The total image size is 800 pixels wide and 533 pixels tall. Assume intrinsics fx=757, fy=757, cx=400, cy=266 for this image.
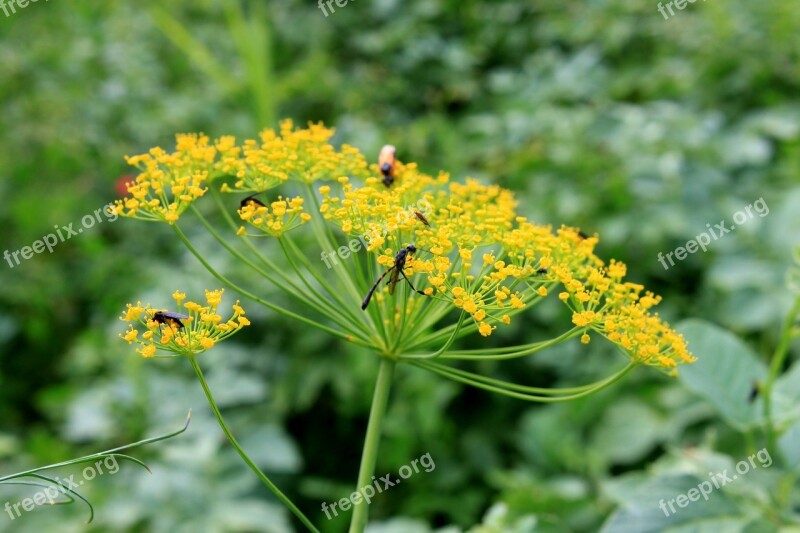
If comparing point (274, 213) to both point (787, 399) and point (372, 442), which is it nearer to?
point (372, 442)

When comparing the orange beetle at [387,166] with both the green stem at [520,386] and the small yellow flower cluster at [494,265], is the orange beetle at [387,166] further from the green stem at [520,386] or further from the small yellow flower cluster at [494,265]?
the green stem at [520,386]

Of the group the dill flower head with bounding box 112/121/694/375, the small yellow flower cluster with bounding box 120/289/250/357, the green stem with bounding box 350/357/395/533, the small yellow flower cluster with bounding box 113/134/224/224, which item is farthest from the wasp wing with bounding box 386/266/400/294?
the small yellow flower cluster with bounding box 113/134/224/224

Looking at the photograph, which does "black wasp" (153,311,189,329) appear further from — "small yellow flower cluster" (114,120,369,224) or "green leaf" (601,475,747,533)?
"green leaf" (601,475,747,533)

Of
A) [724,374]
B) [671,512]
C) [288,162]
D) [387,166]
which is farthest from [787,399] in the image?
[288,162]

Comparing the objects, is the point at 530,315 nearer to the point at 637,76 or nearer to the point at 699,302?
the point at 699,302

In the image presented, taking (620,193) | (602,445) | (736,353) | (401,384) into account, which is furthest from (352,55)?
(736,353)
